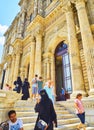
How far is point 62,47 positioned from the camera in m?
10.9

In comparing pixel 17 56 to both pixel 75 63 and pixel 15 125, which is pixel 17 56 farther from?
pixel 15 125

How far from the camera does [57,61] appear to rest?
39.4 ft

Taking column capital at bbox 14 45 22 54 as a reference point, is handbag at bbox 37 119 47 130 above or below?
below

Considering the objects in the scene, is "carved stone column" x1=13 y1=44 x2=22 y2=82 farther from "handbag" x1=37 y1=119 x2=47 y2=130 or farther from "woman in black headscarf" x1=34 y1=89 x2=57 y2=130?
"handbag" x1=37 y1=119 x2=47 y2=130

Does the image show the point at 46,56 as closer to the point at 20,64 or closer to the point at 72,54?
the point at 72,54

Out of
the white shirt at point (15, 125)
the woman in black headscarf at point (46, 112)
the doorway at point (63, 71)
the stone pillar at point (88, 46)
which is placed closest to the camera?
the white shirt at point (15, 125)

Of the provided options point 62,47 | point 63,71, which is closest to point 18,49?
point 62,47

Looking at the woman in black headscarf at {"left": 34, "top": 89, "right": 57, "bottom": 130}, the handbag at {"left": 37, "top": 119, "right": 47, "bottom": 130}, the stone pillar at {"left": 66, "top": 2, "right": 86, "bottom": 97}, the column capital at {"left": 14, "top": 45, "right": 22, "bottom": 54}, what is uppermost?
the column capital at {"left": 14, "top": 45, "right": 22, "bottom": 54}

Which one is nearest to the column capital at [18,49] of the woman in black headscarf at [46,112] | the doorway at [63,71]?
the doorway at [63,71]

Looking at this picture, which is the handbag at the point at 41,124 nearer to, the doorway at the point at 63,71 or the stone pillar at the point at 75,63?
the stone pillar at the point at 75,63

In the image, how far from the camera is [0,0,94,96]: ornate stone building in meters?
7.17

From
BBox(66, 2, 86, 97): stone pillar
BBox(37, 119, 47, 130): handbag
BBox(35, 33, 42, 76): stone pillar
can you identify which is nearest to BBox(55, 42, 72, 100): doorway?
BBox(35, 33, 42, 76): stone pillar

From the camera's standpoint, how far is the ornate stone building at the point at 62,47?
23.5 feet

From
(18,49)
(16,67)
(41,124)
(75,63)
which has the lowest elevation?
(41,124)
